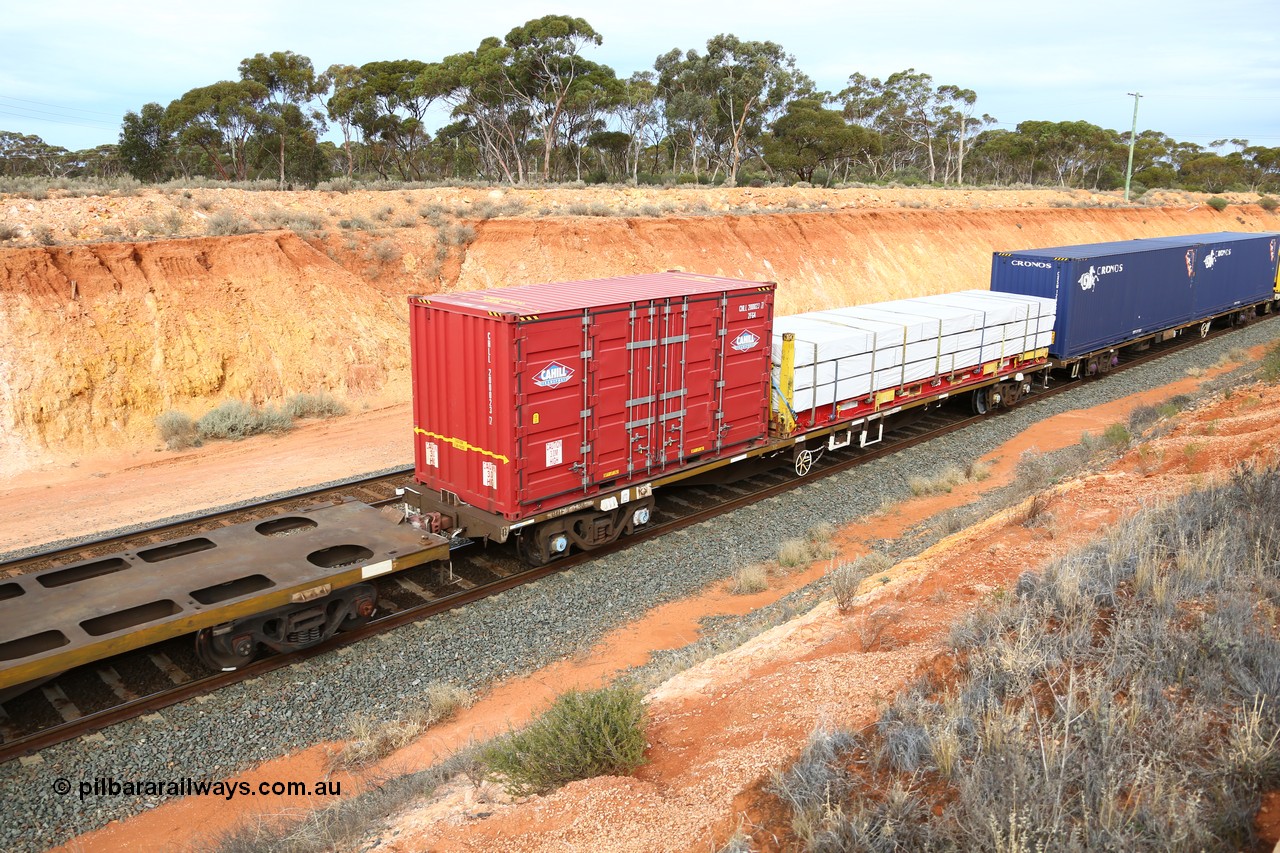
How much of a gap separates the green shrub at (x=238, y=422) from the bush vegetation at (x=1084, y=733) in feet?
54.8

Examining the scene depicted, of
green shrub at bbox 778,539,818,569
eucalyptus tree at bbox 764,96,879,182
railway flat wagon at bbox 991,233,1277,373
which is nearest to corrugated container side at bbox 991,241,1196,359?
railway flat wagon at bbox 991,233,1277,373

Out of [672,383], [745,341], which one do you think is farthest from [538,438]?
[745,341]

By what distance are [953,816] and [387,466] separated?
14122mm

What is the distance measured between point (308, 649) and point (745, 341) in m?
7.78

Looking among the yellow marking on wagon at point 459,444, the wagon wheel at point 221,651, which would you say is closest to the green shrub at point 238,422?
the yellow marking on wagon at point 459,444

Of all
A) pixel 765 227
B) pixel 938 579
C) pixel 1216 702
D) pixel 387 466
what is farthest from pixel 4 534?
pixel 765 227

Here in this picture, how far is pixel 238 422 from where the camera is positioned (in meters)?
19.3

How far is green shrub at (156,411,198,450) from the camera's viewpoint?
18.6 meters

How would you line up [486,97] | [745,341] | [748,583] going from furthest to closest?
[486,97], [745,341], [748,583]

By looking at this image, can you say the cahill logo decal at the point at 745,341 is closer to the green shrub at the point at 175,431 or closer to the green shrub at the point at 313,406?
the green shrub at the point at 313,406

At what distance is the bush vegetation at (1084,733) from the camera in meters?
4.41

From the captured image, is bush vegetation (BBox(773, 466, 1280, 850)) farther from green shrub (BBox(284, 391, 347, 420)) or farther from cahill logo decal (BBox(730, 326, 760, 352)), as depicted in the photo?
green shrub (BBox(284, 391, 347, 420))

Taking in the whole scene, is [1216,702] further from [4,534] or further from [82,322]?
[82,322]

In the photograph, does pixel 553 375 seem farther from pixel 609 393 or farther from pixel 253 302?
pixel 253 302
